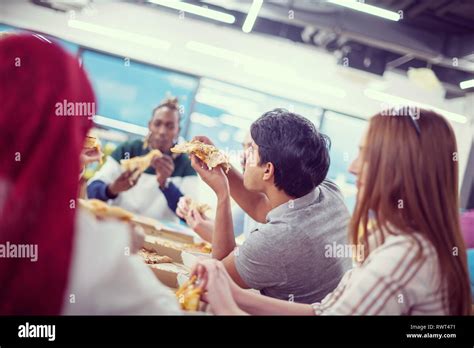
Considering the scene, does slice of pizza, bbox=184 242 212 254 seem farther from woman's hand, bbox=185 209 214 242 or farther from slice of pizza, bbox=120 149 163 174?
slice of pizza, bbox=120 149 163 174

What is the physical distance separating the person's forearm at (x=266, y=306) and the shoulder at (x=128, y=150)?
78 cm

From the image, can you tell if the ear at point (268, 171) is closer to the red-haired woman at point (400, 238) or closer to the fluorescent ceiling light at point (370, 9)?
the red-haired woman at point (400, 238)

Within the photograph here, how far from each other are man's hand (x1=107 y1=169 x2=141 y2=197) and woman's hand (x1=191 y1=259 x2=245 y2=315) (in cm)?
53

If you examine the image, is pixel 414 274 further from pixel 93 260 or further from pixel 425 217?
pixel 93 260

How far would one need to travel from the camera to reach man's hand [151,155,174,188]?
216 cm

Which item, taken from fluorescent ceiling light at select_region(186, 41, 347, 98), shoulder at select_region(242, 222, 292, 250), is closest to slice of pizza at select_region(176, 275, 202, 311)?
shoulder at select_region(242, 222, 292, 250)

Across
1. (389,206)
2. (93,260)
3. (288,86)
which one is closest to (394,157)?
(389,206)

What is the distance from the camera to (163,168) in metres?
2.17

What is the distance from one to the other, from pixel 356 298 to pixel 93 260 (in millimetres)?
988

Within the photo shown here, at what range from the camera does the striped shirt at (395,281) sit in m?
1.66

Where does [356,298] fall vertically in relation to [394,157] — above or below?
below

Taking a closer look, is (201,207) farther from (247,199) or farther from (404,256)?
(404,256)

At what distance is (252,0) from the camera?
2.17 meters
